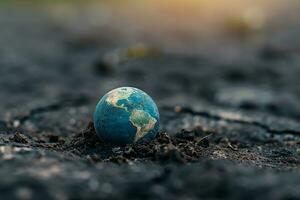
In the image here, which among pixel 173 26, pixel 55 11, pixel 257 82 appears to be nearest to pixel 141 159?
pixel 257 82

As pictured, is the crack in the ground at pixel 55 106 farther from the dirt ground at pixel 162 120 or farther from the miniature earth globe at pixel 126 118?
the miniature earth globe at pixel 126 118

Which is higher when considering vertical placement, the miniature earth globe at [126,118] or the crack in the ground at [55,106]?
the miniature earth globe at [126,118]

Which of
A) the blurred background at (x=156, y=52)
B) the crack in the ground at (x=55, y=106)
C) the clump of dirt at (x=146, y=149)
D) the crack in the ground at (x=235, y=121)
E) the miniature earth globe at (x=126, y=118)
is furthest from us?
the blurred background at (x=156, y=52)

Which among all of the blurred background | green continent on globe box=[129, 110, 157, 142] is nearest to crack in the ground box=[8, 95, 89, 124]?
the blurred background

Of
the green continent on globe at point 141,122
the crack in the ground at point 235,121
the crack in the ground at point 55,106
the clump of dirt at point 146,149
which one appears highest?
the green continent on globe at point 141,122

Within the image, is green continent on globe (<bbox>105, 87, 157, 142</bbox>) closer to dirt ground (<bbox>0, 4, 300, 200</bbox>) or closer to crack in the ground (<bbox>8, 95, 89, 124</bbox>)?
dirt ground (<bbox>0, 4, 300, 200</bbox>)

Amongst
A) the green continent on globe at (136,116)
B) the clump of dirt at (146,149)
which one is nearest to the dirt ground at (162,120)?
the clump of dirt at (146,149)

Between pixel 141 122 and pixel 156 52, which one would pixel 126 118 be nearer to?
pixel 141 122
